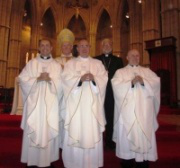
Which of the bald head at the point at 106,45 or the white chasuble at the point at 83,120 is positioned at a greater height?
the bald head at the point at 106,45

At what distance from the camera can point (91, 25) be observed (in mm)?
23547

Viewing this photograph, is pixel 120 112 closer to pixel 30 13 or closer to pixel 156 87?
pixel 156 87

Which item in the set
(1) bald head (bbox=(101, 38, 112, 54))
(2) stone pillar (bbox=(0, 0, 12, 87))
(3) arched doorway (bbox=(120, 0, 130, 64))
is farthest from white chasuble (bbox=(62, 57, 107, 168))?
(3) arched doorway (bbox=(120, 0, 130, 64))

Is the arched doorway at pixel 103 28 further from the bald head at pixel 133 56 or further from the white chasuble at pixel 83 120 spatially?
the white chasuble at pixel 83 120

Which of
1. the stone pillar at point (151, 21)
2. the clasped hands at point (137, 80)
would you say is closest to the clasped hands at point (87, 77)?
the clasped hands at point (137, 80)

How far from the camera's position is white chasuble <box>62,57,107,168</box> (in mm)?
2982

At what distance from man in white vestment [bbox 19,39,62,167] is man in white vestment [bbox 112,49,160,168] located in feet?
3.02

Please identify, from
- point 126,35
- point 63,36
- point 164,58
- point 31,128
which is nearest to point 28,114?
point 31,128

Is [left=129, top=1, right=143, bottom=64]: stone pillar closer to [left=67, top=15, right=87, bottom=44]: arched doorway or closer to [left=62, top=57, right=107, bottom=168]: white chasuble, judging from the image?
[left=67, top=15, right=87, bottom=44]: arched doorway

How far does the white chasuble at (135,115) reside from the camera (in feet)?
10.3

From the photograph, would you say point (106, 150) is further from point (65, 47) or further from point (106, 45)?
point (65, 47)

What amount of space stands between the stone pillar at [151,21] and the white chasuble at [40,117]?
516 inches

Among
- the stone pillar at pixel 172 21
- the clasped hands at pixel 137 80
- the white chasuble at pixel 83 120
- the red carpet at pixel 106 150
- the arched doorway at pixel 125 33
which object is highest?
the arched doorway at pixel 125 33

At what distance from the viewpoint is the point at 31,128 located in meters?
2.97
